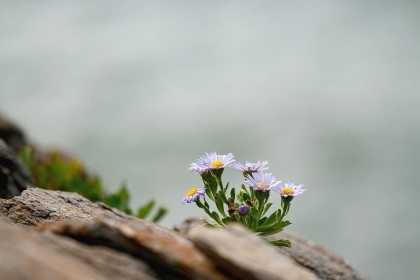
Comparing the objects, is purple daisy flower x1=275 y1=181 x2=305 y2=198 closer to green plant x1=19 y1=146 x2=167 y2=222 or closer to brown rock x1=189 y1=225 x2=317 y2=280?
brown rock x1=189 y1=225 x2=317 y2=280

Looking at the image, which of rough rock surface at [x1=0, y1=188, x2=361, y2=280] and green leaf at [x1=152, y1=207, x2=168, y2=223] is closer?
rough rock surface at [x1=0, y1=188, x2=361, y2=280]

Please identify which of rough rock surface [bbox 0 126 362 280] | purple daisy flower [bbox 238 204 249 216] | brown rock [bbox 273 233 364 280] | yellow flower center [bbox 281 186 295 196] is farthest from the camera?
brown rock [bbox 273 233 364 280]

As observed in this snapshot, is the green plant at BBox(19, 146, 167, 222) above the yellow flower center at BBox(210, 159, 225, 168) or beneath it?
above

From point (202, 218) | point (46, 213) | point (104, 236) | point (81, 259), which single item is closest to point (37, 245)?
point (81, 259)

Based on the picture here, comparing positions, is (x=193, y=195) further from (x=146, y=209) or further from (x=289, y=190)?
(x=146, y=209)

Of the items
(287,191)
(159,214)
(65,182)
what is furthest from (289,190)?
(65,182)

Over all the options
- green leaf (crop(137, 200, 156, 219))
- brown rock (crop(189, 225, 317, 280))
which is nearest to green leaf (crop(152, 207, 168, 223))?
green leaf (crop(137, 200, 156, 219))

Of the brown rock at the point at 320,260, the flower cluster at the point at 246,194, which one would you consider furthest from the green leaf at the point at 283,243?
the brown rock at the point at 320,260

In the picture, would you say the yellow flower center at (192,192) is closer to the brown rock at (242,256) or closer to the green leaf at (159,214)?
the brown rock at (242,256)
